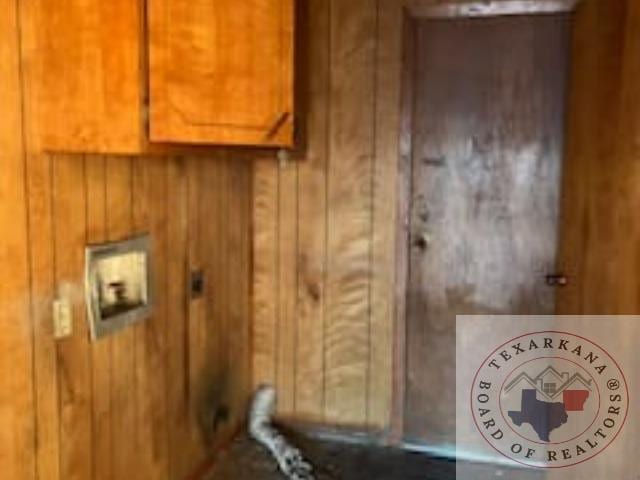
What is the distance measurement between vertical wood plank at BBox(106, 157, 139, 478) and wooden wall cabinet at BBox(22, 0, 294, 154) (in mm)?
371

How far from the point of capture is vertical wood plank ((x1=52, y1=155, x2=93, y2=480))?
5.77ft

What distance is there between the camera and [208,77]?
172cm

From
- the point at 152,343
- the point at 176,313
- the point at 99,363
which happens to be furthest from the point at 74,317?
the point at 176,313

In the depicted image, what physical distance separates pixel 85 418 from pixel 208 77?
105cm

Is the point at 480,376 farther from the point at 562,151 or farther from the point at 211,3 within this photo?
the point at 211,3

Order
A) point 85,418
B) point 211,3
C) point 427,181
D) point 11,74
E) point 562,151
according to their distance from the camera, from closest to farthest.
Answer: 1. point 11,74
2. point 211,3
3. point 85,418
4. point 562,151
5. point 427,181

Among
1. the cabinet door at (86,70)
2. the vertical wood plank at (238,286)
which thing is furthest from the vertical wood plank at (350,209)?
the cabinet door at (86,70)

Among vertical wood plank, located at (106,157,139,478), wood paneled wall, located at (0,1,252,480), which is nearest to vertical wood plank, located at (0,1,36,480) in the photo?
wood paneled wall, located at (0,1,252,480)

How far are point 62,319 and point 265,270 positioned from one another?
144cm

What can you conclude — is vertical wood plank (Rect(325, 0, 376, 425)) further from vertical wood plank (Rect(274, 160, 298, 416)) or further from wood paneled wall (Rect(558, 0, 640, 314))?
wood paneled wall (Rect(558, 0, 640, 314))

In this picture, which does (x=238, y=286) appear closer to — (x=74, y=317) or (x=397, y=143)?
(x=397, y=143)

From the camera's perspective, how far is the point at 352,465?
2.84 meters

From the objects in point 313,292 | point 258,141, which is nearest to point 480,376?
point 313,292

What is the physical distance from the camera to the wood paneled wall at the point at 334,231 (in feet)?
9.45
